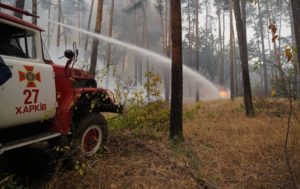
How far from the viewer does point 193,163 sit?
6117 millimetres

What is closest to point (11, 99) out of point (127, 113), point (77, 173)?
point (77, 173)

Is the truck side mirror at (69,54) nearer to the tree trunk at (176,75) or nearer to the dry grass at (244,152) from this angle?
the tree trunk at (176,75)

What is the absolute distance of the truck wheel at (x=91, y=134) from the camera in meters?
5.66

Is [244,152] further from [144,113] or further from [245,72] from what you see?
[245,72]

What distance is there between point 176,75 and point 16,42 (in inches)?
155

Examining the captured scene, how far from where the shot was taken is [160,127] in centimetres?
864

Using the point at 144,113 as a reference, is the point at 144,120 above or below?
below

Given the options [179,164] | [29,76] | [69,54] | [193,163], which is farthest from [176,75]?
[29,76]

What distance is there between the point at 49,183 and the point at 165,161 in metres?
2.27

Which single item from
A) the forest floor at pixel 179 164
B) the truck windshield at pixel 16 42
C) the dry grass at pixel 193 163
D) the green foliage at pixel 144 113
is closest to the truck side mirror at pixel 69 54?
the truck windshield at pixel 16 42

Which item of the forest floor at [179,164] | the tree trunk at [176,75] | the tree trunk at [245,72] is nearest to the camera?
the forest floor at [179,164]

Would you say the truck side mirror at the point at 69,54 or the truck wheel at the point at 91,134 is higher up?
the truck side mirror at the point at 69,54

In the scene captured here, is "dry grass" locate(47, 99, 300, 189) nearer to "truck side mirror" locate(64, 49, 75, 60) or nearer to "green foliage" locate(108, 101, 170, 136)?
"green foliage" locate(108, 101, 170, 136)

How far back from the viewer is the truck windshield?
4691 mm
